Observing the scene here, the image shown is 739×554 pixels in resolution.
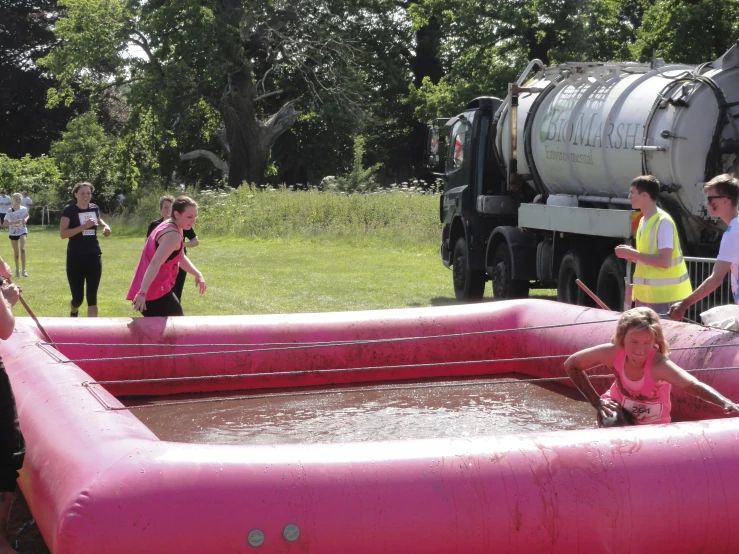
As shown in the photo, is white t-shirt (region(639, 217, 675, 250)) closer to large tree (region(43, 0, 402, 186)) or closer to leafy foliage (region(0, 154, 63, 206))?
large tree (region(43, 0, 402, 186))

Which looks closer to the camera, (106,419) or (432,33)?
(106,419)

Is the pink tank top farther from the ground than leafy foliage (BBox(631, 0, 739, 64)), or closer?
closer

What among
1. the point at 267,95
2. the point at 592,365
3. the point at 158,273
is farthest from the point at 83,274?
the point at 267,95

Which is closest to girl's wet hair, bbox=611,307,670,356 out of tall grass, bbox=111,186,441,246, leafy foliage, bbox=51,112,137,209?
tall grass, bbox=111,186,441,246

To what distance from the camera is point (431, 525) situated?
4426 millimetres

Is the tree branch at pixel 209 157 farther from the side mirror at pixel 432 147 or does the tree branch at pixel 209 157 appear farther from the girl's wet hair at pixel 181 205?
the girl's wet hair at pixel 181 205

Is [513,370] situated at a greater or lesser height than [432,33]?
lesser

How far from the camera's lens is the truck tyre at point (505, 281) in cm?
1409

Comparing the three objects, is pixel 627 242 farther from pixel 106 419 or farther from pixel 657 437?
pixel 106 419

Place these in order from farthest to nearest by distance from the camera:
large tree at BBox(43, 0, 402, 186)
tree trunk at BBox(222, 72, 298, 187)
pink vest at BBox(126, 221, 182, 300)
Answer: tree trunk at BBox(222, 72, 298, 187)
large tree at BBox(43, 0, 402, 186)
pink vest at BBox(126, 221, 182, 300)

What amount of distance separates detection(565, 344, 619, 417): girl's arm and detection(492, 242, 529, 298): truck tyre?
26.3 feet

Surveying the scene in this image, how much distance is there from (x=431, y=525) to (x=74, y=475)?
151cm

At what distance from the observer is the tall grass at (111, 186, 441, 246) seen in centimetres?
2578

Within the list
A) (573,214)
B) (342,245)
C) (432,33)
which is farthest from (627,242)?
(432,33)
